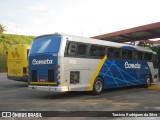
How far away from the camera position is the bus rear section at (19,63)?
2050 centimetres

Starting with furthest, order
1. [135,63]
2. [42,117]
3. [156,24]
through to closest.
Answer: [156,24]
[135,63]
[42,117]

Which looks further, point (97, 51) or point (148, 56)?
point (148, 56)

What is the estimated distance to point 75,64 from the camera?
49.7ft

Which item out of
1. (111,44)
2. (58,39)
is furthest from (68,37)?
(111,44)

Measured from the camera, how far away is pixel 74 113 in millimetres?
10672

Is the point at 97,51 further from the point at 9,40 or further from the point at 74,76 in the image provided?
the point at 9,40

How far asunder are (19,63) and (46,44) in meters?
6.19

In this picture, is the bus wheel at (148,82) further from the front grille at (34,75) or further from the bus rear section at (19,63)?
the front grille at (34,75)

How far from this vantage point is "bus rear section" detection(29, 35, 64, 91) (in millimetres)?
14423

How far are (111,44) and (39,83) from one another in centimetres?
492

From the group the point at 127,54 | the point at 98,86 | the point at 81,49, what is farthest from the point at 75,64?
the point at 127,54

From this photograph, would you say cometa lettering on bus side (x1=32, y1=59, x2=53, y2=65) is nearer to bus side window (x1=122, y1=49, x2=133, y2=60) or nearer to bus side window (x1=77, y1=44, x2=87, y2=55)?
bus side window (x1=77, y1=44, x2=87, y2=55)

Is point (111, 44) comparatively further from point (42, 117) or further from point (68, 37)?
point (42, 117)

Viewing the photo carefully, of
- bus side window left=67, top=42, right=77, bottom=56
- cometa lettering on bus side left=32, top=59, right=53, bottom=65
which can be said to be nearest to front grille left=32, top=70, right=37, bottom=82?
cometa lettering on bus side left=32, top=59, right=53, bottom=65
